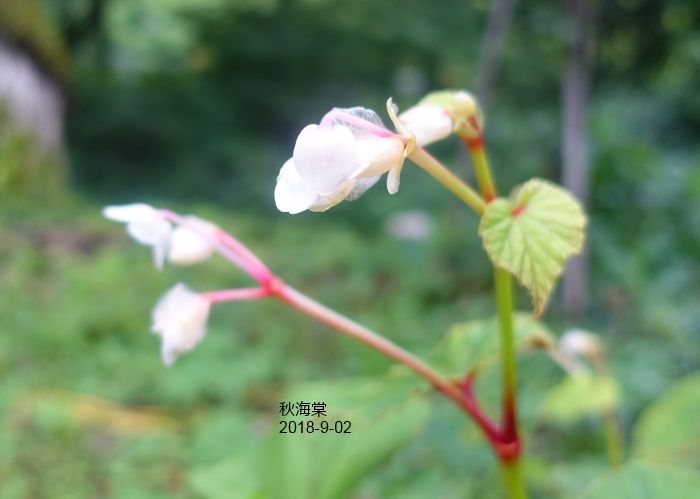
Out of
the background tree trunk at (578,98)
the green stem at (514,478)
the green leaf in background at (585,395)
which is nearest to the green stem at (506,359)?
the green stem at (514,478)

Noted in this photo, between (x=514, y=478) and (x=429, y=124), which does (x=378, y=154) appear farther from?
(x=514, y=478)

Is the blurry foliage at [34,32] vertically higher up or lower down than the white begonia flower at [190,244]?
higher up

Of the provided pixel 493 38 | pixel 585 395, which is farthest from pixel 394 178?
pixel 493 38

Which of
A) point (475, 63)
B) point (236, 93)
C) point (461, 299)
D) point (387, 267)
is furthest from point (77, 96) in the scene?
point (461, 299)

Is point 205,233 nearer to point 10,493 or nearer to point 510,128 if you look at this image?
point 10,493

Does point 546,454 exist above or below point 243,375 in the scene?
below

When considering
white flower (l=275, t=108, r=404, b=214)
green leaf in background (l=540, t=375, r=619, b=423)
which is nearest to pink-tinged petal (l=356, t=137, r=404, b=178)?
white flower (l=275, t=108, r=404, b=214)

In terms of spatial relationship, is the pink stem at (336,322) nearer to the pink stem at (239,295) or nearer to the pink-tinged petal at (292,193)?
the pink stem at (239,295)
